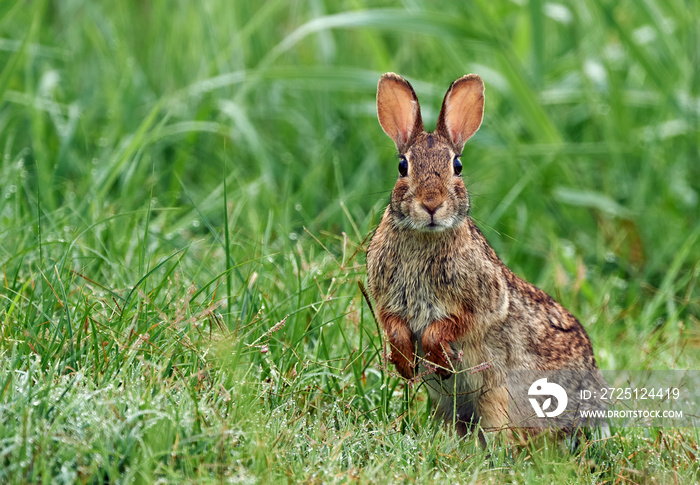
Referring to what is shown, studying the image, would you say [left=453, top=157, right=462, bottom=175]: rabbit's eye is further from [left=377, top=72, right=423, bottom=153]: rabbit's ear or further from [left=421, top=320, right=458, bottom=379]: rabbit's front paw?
[left=421, top=320, right=458, bottom=379]: rabbit's front paw

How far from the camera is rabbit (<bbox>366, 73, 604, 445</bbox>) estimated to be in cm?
345

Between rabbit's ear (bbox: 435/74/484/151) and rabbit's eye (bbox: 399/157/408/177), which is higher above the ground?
rabbit's ear (bbox: 435/74/484/151)

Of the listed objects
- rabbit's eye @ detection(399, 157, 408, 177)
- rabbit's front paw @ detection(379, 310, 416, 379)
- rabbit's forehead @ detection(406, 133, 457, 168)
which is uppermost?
rabbit's forehead @ detection(406, 133, 457, 168)

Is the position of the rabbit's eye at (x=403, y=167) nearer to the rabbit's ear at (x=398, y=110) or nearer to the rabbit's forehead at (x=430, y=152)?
the rabbit's forehead at (x=430, y=152)

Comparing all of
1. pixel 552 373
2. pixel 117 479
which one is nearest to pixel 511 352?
pixel 552 373

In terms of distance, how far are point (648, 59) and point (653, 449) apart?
366 centimetres

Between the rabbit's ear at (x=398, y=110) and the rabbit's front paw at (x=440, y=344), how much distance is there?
751 millimetres

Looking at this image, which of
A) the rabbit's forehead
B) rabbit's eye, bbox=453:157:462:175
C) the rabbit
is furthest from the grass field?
the rabbit's forehead

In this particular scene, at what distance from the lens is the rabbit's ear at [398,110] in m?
3.60

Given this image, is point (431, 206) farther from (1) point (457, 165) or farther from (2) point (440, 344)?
(2) point (440, 344)

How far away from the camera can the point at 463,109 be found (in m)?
3.63

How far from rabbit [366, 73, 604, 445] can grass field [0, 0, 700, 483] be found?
196mm

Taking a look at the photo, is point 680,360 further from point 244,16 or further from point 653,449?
point 244,16

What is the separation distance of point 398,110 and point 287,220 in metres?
1.49
